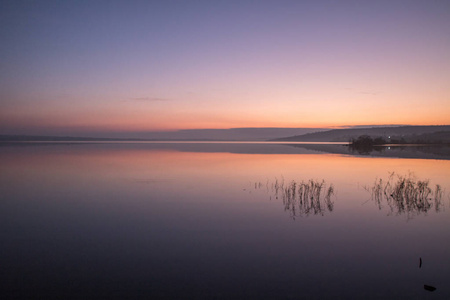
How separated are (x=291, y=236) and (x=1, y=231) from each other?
7584mm

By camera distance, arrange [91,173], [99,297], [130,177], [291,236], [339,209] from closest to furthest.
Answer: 1. [99,297]
2. [291,236]
3. [339,209]
4. [130,177]
5. [91,173]

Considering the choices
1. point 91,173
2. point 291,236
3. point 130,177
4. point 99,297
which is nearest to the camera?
point 99,297

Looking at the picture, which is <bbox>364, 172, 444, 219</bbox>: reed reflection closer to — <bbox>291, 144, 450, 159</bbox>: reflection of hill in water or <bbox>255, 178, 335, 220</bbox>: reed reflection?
<bbox>255, 178, 335, 220</bbox>: reed reflection

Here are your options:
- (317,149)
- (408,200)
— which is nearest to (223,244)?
(408,200)

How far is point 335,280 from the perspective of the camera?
19.4ft

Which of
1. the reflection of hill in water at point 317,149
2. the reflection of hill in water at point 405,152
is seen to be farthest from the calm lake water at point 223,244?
the reflection of hill in water at point 317,149

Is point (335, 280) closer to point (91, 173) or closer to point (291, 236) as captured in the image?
point (291, 236)

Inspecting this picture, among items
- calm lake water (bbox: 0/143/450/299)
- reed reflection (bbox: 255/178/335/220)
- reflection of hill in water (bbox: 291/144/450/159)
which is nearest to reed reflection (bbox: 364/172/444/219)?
calm lake water (bbox: 0/143/450/299)

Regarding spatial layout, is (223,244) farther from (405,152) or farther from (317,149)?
(317,149)

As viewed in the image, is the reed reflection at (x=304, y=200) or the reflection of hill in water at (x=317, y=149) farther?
the reflection of hill in water at (x=317, y=149)

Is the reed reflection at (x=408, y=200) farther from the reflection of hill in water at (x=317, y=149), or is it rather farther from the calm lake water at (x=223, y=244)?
the reflection of hill in water at (x=317, y=149)

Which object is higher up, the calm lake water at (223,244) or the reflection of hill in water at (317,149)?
the calm lake water at (223,244)

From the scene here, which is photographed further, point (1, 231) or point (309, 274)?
point (1, 231)

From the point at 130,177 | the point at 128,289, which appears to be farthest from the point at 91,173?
the point at 128,289
